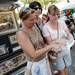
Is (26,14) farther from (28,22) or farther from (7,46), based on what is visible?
(7,46)

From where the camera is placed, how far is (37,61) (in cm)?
202

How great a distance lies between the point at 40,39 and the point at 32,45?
0.20 m

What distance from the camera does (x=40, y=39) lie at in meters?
2.05

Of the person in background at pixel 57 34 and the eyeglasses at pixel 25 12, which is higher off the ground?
the eyeglasses at pixel 25 12

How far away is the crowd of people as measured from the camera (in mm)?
1856

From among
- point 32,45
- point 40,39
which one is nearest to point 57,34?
point 40,39

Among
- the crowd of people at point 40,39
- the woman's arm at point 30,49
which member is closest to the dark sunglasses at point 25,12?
the crowd of people at point 40,39

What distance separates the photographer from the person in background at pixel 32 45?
1.83 meters

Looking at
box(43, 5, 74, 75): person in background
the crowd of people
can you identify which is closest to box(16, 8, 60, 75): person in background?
the crowd of people

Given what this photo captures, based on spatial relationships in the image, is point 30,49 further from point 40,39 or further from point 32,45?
point 40,39

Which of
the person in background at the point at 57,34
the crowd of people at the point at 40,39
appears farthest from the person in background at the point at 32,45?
the person in background at the point at 57,34

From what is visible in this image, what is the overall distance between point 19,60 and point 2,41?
49cm

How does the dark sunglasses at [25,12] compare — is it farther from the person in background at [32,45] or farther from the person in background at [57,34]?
the person in background at [57,34]

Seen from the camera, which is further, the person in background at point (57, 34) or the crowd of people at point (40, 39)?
the person in background at point (57, 34)
